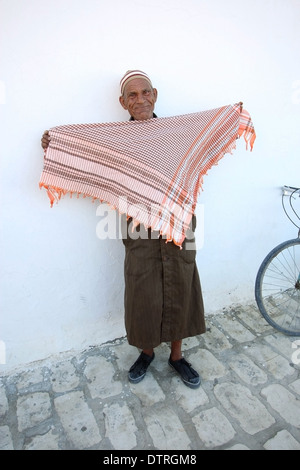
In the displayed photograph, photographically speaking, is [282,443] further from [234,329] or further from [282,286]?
[282,286]

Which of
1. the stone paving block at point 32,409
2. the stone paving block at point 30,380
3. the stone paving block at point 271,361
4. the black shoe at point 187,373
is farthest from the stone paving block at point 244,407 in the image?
the stone paving block at point 30,380

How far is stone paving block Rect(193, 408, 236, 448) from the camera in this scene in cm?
167

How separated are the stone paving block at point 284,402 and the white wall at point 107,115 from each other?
0.86m

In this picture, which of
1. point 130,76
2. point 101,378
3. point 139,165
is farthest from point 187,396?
point 130,76

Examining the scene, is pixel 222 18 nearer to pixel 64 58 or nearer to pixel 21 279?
pixel 64 58

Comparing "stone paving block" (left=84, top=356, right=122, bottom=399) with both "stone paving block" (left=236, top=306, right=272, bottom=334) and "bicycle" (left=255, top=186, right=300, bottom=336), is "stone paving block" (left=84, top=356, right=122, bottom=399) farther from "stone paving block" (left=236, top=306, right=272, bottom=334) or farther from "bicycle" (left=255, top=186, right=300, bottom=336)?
"bicycle" (left=255, top=186, right=300, bottom=336)

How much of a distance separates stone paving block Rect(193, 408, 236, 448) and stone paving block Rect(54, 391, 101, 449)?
1.88 ft

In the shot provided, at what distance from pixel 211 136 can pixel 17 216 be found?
1234 mm

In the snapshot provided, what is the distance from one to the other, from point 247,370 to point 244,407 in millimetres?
304

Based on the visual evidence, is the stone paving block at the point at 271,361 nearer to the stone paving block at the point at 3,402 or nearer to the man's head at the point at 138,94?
the stone paving block at the point at 3,402

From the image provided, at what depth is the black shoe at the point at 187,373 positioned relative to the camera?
1979 millimetres

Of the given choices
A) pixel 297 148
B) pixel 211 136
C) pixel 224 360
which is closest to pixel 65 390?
pixel 224 360

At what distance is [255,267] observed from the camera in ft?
9.20

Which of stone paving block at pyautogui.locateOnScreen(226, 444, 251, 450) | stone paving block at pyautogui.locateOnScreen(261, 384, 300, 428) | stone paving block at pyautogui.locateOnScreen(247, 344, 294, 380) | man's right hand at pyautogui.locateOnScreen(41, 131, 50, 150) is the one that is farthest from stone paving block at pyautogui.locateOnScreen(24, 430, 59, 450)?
man's right hand at pyautogui.locateOnScreen(41, 131, 50, 150)
